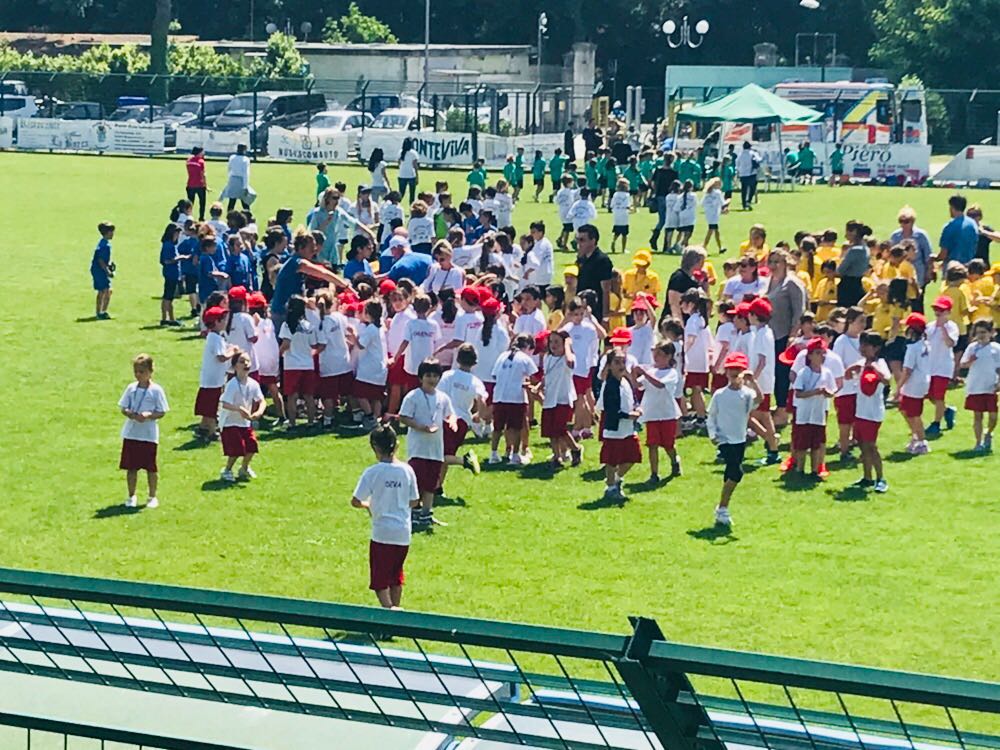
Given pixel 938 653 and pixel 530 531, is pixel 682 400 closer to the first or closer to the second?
pixel 530 531

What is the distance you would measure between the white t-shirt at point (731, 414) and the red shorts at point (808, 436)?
1.44m

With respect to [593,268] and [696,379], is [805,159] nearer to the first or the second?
[593,268]

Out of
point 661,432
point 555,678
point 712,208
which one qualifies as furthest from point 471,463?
point 712,208

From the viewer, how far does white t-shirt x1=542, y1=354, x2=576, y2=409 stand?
14.8m

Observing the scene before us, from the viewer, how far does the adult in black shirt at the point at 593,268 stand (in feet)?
55.3

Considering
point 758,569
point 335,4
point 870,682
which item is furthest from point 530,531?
point 335,4

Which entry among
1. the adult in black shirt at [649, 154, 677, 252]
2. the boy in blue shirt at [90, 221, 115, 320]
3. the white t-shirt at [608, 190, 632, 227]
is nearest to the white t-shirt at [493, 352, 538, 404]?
the boy in blue shirt at [90, 221, 115, 320]

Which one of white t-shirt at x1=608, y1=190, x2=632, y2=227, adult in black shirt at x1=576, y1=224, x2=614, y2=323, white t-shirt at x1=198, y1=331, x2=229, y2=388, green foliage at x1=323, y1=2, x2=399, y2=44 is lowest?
white t-shirt at x1=198, y1=331, x2=229, y2=388

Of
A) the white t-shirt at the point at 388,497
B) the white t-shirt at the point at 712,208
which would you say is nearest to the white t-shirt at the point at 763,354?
the white t-shirt at the point at 388,497

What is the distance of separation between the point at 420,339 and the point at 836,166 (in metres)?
30.3

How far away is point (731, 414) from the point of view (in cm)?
1287

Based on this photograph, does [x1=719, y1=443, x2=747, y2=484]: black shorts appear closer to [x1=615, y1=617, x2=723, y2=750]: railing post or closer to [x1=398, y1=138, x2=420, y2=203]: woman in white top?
[x1=615, y1=617, x2=723, y2=750]: railing post

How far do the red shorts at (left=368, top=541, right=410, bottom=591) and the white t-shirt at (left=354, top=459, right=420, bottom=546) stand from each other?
0.12ft

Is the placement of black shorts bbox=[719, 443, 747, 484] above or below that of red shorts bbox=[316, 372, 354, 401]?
below
